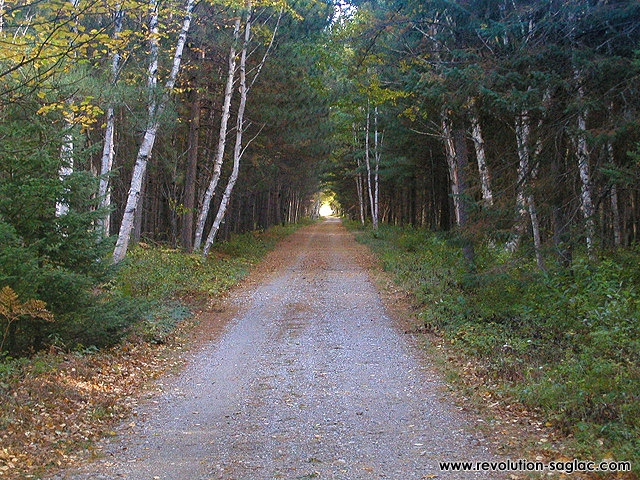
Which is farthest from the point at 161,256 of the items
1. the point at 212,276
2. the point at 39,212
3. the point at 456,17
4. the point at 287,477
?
the point at 287,477

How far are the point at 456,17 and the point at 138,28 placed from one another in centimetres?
989

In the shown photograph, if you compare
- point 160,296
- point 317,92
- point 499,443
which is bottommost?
point 499,443

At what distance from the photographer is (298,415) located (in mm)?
6625

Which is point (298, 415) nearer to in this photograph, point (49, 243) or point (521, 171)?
point (49, 243)

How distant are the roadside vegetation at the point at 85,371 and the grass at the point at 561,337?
480 cm

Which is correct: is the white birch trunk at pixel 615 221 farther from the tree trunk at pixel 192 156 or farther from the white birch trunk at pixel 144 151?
the tree trunk at pixel 192 156

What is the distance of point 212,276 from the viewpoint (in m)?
18.4

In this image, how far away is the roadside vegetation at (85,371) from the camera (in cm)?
553

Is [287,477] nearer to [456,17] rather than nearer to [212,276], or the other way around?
[456,17]

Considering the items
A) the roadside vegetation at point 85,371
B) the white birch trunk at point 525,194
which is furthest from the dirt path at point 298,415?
the white birch trunk at point 525,194

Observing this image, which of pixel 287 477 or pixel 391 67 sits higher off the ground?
pixel 391 67

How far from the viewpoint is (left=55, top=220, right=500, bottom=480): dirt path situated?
5.15 m

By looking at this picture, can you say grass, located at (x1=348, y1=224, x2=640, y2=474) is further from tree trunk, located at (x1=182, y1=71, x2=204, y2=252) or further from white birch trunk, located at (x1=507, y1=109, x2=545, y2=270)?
tree trunk, located at (x1=182, y1=71, x2=204, y2=252)

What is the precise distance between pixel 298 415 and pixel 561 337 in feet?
15.7
